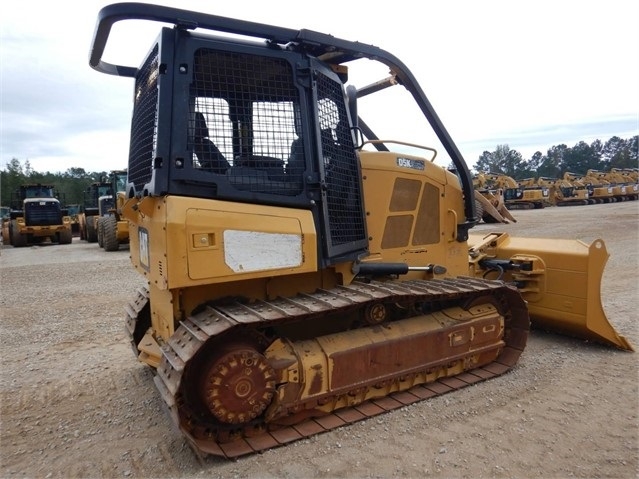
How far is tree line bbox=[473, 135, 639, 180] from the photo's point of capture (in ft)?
277

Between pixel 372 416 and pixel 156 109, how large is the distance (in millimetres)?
2645

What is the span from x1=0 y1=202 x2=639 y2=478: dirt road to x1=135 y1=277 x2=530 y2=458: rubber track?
92mm

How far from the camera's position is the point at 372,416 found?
357 centimetres

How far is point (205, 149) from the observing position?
3.26m

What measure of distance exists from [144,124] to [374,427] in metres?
2.80

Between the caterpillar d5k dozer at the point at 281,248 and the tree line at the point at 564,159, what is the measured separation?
8356cm

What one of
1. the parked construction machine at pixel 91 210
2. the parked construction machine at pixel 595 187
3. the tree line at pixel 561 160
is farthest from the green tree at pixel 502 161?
the parked construction machine at pixel 91 210

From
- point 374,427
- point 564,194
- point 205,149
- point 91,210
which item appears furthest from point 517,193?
point 205,149

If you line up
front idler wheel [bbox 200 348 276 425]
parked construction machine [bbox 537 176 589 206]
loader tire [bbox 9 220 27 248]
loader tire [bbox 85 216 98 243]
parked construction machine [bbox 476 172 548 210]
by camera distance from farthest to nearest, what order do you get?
parked construction machine [bbox 537 176 589 206] → parked construction machine [bbox 476 172 548 210] → loader tire [bbox 85 216 98 243] → loader tire [bbox 9 220 27 248] → front idler wheel [bbox 200 348 276 425]

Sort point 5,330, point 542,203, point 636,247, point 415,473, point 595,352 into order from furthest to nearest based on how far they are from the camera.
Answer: point 542,203
point 636,247
point 5,330
point 595,352
point 415,473

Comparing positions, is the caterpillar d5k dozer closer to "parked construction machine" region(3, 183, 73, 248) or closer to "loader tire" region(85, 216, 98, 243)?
"loader tire" region(85, 216, 98, 243)

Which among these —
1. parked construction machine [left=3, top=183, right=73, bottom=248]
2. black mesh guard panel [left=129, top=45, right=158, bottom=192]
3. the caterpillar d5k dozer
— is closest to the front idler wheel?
the caterpillar d5k dozer

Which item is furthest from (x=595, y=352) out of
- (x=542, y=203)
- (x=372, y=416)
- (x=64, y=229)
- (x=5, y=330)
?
(x=542, y=203)

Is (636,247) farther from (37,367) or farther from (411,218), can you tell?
(37,367)
